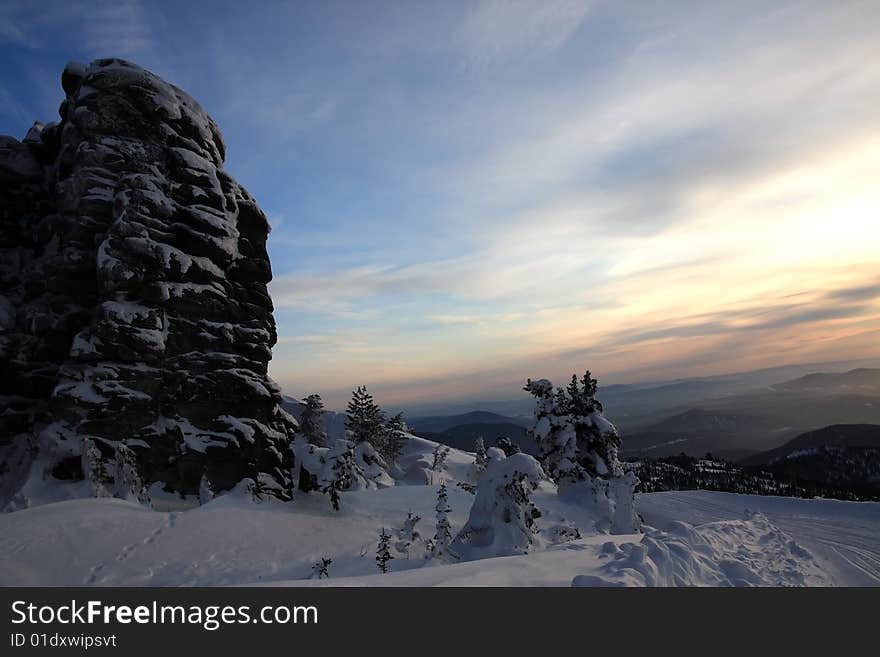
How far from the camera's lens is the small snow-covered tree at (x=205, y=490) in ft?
87.5

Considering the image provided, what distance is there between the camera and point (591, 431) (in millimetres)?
32312

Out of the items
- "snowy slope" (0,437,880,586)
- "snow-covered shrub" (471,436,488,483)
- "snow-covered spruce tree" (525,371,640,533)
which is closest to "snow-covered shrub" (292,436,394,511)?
"snowy slope" (0,437,880,586)

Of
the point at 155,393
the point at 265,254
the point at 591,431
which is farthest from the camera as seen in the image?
the point at 265,254

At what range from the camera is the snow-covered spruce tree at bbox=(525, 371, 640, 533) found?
104 feet

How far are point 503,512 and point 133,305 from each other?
27063 mm

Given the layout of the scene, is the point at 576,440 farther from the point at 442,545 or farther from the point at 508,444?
the point at 442,545

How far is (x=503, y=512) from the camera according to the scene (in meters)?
16.4

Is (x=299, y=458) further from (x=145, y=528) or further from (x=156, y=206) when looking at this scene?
(x=156, y=206)
